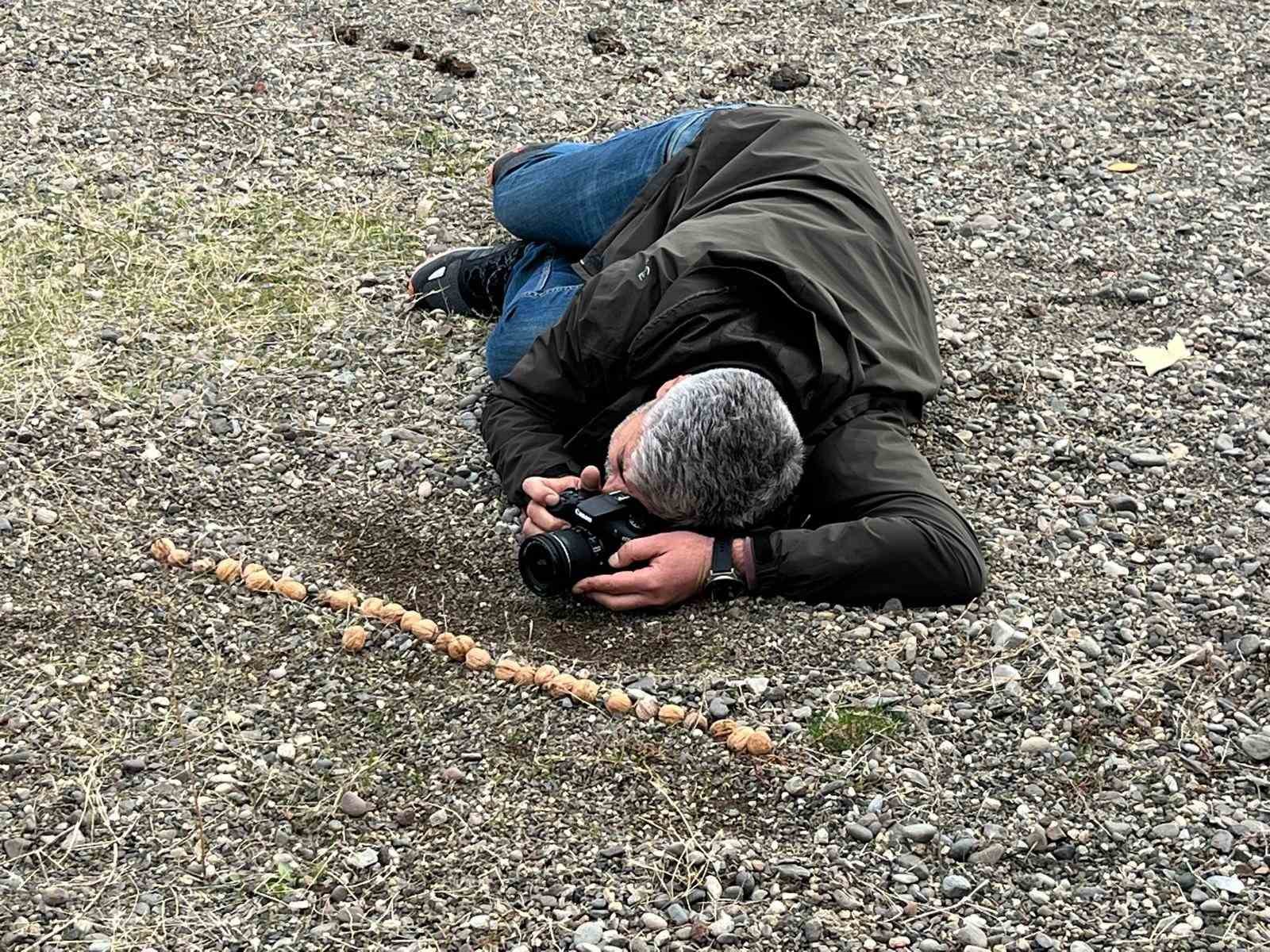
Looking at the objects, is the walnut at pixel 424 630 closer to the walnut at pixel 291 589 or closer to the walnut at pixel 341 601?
the walnut at pixel 341 601

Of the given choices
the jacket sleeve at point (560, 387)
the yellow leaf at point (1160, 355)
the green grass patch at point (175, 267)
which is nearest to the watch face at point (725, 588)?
the jacket sleeve at point (560, 387)

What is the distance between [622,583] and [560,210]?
1774mm

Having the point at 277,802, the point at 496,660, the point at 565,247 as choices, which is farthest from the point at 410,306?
the point at 277,802

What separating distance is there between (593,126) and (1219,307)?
2862 millimetres

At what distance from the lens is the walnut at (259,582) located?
4.42 meters

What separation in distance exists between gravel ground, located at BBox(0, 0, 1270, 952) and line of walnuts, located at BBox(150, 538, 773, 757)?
0.14 feet

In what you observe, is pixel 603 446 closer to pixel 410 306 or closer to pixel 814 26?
pixel 410 306

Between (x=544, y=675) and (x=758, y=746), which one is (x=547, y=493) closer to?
(x=544, y=675)

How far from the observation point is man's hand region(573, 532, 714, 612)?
162 inches

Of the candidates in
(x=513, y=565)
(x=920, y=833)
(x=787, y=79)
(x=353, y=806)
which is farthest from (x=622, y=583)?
(x=787, y=79)

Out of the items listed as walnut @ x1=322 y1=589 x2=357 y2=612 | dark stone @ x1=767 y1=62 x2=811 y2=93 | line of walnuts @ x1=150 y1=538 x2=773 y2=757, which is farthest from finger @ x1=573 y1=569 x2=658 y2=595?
dark stone @ x1=767 y1=62 x2=811 y2=93

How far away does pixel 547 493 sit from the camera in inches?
170

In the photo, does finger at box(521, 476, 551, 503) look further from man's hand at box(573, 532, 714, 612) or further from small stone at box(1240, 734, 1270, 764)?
small stone at box(1240, 734, 1270, 764)

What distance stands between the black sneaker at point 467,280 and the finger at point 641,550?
182 centimetres
